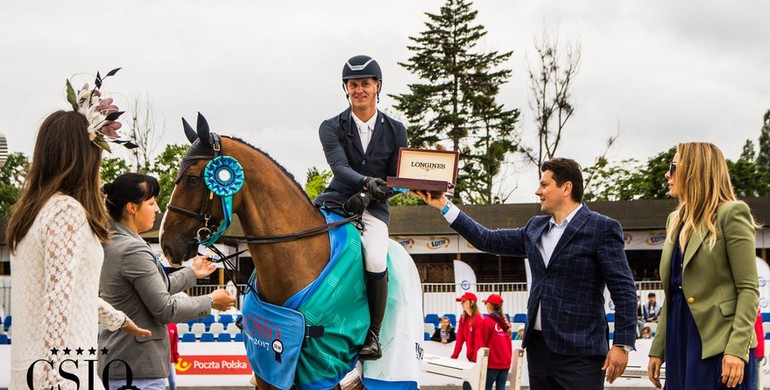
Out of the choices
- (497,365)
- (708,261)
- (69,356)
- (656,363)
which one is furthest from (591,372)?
(497,365)

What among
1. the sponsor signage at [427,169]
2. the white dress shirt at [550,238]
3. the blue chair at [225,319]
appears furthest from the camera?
the blue chair at [225,319]

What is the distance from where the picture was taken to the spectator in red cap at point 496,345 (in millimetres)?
11938

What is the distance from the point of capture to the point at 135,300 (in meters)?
4.54

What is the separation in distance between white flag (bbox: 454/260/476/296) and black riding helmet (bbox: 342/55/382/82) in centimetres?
1685

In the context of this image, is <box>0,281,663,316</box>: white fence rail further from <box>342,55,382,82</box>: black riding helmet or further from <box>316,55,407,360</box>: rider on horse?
<box>342,55,382,82</box>: black riding helmet

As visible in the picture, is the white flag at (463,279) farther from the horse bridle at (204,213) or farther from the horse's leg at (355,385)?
the horse bridle at (204,213)

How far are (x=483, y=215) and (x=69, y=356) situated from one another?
29.4m

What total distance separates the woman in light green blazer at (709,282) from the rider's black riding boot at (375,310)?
181cm

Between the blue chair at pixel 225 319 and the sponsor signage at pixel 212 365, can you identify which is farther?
the blue chair at pixel 225 319

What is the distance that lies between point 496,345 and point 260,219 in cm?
746

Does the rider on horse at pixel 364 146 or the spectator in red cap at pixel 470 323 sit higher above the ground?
the rider on horse at pixel 364 146

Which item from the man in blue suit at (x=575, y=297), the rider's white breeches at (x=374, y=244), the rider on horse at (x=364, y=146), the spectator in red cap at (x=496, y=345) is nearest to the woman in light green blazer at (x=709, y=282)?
the man in blue suit at (x=575, y=297)

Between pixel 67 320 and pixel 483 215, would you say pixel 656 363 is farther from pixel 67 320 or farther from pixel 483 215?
pixel 483 215

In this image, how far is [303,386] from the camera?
17.2 ft
